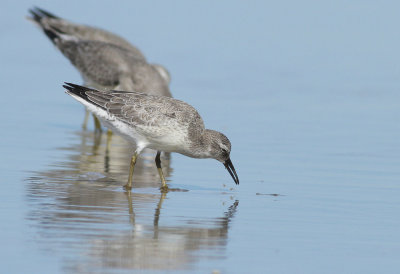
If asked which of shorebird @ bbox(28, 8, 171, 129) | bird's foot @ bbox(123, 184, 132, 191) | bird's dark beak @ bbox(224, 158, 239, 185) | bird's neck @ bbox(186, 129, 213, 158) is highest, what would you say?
shorebird @ bbox(28, 8, 171, 129)

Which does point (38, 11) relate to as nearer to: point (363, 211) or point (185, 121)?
point (185, 121)

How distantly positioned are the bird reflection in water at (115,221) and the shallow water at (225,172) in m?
0.02

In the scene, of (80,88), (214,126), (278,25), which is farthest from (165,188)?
(278,25)

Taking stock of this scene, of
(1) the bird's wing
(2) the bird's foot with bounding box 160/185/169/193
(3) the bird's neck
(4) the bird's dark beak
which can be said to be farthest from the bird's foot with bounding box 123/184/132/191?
(1) the bird's wing

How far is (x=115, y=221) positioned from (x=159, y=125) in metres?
2.72

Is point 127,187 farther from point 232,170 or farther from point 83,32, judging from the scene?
point 83,32

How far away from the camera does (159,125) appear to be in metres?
12.0

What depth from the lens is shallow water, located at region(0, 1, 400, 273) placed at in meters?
8.39

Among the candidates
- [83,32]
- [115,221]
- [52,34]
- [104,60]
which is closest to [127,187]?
[115,221]

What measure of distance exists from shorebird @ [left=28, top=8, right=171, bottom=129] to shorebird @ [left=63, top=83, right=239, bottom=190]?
4.46m

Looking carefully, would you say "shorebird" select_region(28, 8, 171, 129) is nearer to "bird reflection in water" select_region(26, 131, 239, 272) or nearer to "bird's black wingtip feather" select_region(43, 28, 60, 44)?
"bird's black wingtip feather" select_region(43, 28, 60, 44)

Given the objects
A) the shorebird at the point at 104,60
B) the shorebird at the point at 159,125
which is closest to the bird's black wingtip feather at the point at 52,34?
the shorebird at the point at 104,60

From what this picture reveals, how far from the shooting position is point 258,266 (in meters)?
8.00

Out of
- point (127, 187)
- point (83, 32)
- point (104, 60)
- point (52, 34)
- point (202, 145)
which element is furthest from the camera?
point (83, 32)
